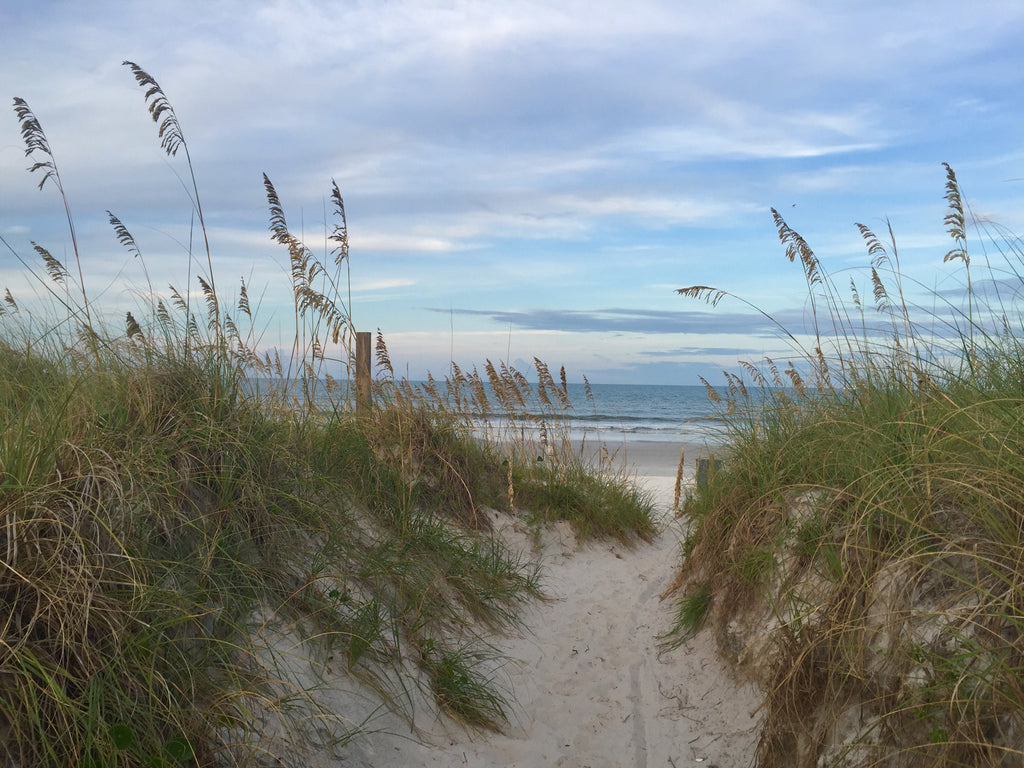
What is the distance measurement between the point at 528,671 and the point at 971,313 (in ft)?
11.0

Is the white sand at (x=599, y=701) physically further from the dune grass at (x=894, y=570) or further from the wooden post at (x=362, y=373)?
the wooden post at (x=362, y=373)

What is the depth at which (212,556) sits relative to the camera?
3416 mm

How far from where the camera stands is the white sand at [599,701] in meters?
3.72

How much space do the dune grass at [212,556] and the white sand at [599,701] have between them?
0.18m

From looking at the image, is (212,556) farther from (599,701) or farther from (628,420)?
(628,420)

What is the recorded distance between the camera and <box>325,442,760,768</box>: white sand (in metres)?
3.72

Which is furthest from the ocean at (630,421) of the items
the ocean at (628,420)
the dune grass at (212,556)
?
the dune grass at (212,556)

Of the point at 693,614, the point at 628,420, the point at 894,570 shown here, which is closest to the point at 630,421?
the point at 628,420

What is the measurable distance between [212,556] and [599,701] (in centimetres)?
248

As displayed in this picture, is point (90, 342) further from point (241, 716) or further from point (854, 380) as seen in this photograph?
point (854, 380)

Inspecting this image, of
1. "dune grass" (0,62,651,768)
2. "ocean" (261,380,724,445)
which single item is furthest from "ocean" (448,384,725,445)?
"dune grass" (0,62,651,768)

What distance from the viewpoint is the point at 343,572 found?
423 centimetres

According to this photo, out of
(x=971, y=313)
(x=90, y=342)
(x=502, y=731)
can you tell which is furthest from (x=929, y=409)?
→ (x=90, y=342)

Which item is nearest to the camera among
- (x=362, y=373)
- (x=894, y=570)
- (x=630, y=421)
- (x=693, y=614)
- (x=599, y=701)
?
(x=894, y=570)
